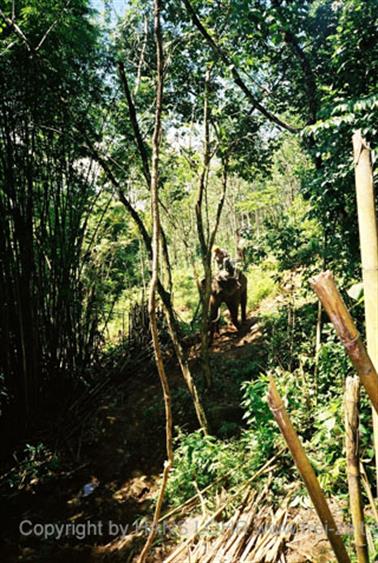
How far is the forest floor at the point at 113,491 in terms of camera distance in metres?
2.40

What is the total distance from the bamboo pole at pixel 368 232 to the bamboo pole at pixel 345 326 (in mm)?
103

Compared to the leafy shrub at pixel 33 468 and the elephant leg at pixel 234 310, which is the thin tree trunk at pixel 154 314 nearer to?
the leafy shrub at pixel 33 468

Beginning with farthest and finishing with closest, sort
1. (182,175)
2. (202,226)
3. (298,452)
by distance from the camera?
(182,175), (202,226), (298,452)

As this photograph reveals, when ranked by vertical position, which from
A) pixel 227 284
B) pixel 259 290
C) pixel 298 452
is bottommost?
pixel 259 290

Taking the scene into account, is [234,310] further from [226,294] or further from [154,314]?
[154,314]

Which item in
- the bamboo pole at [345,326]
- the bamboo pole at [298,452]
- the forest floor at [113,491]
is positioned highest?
the bamboo pole at [345,326]

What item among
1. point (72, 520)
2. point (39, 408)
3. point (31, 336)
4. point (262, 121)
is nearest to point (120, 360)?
point (39, 408)

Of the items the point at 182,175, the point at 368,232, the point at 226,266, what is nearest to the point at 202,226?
the point at 182,175

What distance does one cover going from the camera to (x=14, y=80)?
9.34 ft

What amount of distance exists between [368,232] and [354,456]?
0.58 m

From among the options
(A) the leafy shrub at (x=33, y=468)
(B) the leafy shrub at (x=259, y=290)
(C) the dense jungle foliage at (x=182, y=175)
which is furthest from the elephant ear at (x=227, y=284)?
(A) the leafy shrub at (x=33, y=468)

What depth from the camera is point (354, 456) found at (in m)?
0.90

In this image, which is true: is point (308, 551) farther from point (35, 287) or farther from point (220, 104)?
point (220, 104)

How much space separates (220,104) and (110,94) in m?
1.33
